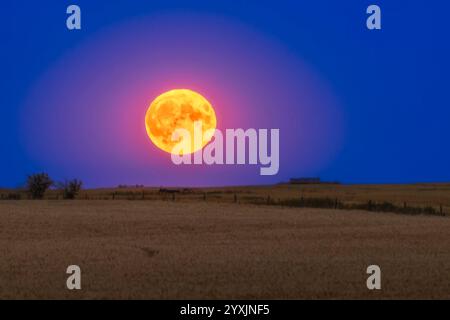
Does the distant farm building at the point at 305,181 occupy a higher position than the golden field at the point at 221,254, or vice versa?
the distant farm building at the point at 305,181

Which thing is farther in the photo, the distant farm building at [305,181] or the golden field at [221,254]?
the distant farm building at [305,181]

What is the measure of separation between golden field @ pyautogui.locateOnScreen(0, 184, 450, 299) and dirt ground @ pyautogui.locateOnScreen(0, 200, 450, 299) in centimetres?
4

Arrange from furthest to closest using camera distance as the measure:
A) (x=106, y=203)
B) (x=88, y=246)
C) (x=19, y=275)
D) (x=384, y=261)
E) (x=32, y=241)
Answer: (x=106, y=203) < (x=32, y=241) < (x=88, y=246) < (x=384, y=261) < (x=19, y=275)

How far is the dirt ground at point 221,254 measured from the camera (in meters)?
20.4

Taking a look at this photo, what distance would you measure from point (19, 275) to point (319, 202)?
4545cm

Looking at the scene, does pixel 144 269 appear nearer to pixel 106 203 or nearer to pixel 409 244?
pixel 409 244

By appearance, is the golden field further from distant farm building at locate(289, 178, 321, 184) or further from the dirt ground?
distant farm building at locate(289, 178, 321, 184)

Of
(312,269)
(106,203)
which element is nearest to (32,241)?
(312,269)

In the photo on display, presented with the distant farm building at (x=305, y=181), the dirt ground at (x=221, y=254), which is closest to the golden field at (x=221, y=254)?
the dirt ground at (x=221, y=254)

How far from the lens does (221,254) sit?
29000 mm

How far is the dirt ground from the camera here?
20406 millimetres

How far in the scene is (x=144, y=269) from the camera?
80.7 ft

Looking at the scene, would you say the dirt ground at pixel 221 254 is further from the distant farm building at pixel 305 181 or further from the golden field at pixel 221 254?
the distant farm building at pixel 305 181

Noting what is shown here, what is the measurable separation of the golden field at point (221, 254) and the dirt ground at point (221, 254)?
41 millimetres
